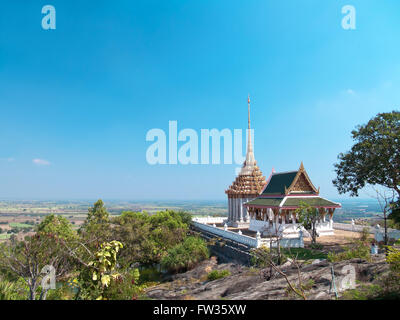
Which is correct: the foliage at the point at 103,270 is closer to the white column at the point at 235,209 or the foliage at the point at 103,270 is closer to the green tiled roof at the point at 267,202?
the green tiled roof at the point at 267,202

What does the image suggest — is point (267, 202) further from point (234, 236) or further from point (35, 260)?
point (35, 260)

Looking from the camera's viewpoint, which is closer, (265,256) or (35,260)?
(35,260)

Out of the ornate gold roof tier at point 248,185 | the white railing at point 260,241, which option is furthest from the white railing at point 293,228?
the ornate gold roof tier at point 248,185

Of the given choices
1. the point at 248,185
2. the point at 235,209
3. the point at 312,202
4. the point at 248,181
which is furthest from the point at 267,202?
the point at 235,209

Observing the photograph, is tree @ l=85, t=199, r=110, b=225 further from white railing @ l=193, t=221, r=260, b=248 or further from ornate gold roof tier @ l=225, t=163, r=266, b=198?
ornate gold roof tier @ l=225, t=163, r=266, b=198

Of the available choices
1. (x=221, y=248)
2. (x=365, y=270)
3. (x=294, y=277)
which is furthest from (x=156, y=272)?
(x=365, y=270)

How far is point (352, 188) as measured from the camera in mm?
24047

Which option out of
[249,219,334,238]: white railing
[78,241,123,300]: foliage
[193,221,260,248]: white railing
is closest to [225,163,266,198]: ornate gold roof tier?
[193,221,260,248]: white railing

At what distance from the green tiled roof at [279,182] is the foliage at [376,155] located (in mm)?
7069

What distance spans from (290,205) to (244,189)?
458 inches

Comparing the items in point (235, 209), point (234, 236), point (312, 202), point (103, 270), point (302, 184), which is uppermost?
point (302, 184)

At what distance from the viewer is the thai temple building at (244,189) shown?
3850 cm

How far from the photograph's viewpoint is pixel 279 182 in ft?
105

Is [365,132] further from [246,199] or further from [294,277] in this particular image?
[246,199]
